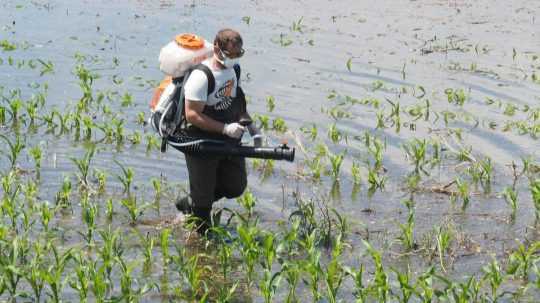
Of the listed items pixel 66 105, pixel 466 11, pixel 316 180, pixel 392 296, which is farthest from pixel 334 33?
pixel 392 296

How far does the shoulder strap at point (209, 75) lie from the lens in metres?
7.35

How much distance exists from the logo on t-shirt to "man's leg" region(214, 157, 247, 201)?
1.55ft

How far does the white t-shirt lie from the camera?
24.0ft

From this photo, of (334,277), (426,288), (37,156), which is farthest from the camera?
(37,156)

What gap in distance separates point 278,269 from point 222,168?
42.1 inches

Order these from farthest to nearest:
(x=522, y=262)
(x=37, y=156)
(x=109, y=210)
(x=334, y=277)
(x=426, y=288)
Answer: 1. (x=37, y=156)
2. (x=109, y=210)
3. (x=522, y=262)
4. (x=334, y=277)
5. (x=426, y=288)

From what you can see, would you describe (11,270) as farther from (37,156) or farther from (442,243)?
(442,243)

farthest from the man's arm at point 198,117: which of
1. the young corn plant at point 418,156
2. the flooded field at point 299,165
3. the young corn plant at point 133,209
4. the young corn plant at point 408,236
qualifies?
the young corn plant at point 418,156

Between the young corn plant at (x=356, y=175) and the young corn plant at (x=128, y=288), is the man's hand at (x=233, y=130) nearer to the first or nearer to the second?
the young corn plant at (x=128, y=288)

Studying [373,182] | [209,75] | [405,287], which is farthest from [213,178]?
[405,287]

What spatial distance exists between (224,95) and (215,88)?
0.44ft

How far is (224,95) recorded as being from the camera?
758cm

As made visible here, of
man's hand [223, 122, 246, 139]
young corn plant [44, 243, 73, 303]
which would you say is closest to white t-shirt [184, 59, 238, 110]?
man's hand [223, 122, 246, 139]

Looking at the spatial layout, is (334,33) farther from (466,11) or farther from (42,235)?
(42,235)
